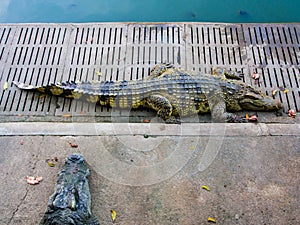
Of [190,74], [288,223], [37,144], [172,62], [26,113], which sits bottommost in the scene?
[288,223]

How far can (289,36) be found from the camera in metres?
6.70

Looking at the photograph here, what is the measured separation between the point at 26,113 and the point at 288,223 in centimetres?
391

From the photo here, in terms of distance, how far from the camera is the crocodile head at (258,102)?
561 centimetres

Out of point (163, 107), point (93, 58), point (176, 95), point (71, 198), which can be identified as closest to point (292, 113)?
point (176, 95)

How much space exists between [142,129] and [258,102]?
1.86 meters

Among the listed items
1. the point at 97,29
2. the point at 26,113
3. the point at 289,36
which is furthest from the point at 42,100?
the point at 289,36

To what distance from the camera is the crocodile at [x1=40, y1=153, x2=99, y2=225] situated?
3885mm

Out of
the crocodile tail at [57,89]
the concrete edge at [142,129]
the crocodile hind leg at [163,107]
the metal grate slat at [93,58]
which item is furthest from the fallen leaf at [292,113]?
the crocodile tail at [57,89]

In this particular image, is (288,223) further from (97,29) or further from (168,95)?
(97,29)

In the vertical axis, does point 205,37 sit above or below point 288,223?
above

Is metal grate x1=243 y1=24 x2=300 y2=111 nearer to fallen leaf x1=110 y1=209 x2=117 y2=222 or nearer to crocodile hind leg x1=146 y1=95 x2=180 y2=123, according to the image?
crocodile hind leg x1=146 y1=95 x2=180 y2=123

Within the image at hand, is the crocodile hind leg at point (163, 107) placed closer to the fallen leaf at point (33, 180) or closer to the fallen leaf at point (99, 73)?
the fallen leaf at point (99, 73)

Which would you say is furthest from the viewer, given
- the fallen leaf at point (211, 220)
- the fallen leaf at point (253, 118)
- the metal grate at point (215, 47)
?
the metal grate at point (215, 47)

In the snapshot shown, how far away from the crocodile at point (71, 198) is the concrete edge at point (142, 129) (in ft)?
1.85
